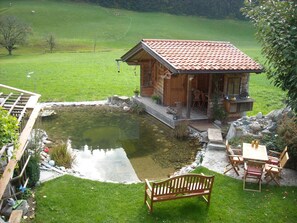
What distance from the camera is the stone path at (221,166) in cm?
999

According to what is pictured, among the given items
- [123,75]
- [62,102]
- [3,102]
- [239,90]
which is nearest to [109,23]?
[123,75]

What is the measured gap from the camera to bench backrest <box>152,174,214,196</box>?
8.09 meters

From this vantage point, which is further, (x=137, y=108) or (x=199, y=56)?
(x=137, y=108)

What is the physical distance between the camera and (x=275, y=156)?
10.9m

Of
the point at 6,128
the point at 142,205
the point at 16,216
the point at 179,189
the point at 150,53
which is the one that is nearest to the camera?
the point at 6,128

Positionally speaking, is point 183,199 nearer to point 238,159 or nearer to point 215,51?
point 238,159

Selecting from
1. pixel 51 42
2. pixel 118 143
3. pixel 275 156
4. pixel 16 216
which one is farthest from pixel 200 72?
pixel 51 42

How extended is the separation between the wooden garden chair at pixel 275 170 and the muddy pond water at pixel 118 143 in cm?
304

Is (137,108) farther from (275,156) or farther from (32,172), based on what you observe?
(32,172)

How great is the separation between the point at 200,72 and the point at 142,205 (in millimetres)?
7520

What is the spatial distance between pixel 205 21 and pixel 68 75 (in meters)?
53.6

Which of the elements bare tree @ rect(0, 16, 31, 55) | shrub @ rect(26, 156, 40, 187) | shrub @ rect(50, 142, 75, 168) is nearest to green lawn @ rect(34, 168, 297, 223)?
shrub @ rect(26, 156, 40, 187)

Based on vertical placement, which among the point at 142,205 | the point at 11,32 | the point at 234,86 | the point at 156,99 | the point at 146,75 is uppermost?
the point at 11,32

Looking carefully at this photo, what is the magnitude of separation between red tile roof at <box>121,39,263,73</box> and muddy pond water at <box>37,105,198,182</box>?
3221mm
